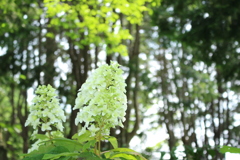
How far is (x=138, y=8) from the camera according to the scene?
24.3ft

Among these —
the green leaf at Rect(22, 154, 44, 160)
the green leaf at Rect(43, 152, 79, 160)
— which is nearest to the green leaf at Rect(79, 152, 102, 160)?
the green leaf at Rect(43, 152, 79, 160)

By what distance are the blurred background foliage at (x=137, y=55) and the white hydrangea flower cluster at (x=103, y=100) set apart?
65.8 inches

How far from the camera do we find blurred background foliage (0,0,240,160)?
769 centimetres

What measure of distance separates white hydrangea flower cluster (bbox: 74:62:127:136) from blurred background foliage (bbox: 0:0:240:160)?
1.67 m

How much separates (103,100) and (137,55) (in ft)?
32.7

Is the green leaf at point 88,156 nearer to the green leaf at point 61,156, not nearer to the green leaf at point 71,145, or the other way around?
the green leaf at point 61,156

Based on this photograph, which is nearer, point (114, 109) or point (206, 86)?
point (114, 109)

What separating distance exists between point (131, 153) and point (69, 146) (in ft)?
1.60

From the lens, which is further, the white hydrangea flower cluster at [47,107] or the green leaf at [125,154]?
the white hydrangea flower cluster at [47,107]

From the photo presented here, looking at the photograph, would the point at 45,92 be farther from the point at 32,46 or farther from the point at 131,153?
the point at 32,46

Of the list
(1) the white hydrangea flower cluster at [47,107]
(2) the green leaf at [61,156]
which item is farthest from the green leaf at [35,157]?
(1) the white hydrangea flower cluster at [47,107]

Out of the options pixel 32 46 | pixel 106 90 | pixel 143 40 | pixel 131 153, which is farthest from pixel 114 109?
pixel 143 40

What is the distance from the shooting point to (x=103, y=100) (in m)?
2.65

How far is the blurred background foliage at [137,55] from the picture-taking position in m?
7.69
